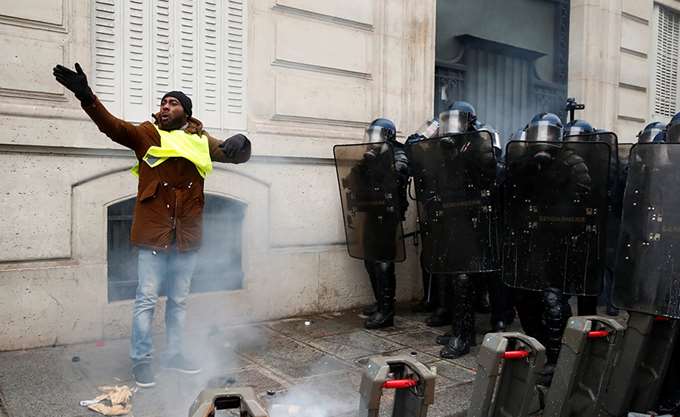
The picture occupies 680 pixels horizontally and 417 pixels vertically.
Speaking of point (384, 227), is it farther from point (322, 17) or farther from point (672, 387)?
point (672, 387)

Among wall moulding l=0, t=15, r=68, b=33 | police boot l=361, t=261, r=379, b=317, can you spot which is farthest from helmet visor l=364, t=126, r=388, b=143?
wall moulding l=0, t=15, r=68, b=33

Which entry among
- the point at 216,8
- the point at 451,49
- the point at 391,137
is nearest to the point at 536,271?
the point at 391,137

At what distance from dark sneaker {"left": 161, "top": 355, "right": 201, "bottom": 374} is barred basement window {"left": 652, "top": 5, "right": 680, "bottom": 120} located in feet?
30.3

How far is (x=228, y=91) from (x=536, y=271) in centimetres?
323

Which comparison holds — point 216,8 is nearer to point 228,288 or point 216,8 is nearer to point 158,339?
point 228,288

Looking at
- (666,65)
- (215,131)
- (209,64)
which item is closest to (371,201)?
(215,131)

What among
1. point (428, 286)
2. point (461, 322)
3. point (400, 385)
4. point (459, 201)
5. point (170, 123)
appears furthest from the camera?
point (428, 286)

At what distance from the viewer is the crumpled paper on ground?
3.45 m

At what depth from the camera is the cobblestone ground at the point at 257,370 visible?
3592mm

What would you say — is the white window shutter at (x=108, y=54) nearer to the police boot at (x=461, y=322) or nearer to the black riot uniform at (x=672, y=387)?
the police boot at (x=461, y=322)

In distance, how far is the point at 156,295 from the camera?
157 inches

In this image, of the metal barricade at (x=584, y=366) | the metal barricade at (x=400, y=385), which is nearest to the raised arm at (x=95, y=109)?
the metal barricade at (x=400, y=385)

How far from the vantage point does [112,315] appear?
16.2 ft

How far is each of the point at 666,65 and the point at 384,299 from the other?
7.97 metres
